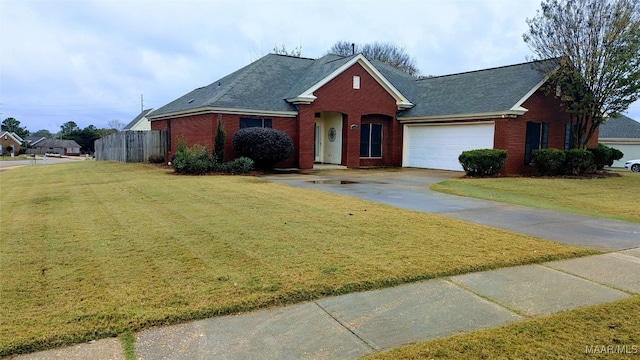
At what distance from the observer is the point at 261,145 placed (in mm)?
17859

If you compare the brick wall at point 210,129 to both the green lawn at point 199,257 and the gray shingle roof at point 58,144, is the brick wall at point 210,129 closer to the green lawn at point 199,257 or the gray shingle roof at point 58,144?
the green lawn at point 199,257

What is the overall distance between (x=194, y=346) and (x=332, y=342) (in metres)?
1.06

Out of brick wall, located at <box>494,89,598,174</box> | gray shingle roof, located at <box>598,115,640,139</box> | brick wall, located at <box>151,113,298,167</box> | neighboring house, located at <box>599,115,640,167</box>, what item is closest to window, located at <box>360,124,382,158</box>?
brick wall, located at <box>151,113,298,167</box>

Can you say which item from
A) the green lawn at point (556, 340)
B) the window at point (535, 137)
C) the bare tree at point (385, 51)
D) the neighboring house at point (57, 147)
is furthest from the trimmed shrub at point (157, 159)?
the neighboring house at point (57, 147)

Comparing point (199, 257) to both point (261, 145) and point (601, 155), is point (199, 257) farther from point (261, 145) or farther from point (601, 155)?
point (601, 155)

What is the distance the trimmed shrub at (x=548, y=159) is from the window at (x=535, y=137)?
1.06 meters

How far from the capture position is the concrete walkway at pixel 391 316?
3113mm

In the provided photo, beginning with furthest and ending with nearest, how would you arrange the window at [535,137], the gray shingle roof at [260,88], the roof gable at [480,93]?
the gray shingle roof at [260,88] → the window at [535,137] → the roof gable at [480,93]

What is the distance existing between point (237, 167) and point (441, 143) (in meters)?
10.6

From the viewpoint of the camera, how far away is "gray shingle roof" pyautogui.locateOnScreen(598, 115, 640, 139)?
1392 inches

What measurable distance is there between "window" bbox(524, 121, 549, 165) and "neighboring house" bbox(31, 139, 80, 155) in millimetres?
88552

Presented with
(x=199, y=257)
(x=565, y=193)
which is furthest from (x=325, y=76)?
(x=199, y=257)

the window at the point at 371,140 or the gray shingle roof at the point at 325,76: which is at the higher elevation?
the gray shingle roof at the point at 325,76

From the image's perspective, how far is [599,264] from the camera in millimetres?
5348
